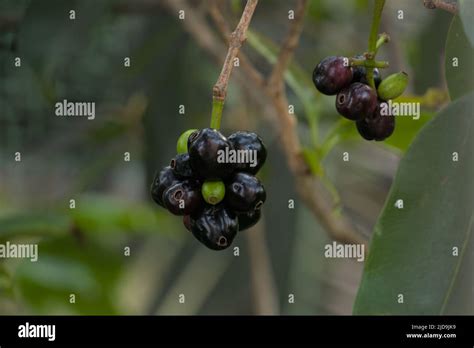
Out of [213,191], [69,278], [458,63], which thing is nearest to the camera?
[213,191]

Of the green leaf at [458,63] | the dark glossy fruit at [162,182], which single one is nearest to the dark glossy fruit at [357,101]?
the green leaf at [458,63]

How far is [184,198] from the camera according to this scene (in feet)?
3.14

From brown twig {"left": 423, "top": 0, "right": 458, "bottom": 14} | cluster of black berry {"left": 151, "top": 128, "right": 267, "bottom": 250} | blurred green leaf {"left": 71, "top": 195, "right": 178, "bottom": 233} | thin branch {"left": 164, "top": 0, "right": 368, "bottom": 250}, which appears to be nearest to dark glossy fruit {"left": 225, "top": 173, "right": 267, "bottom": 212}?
cluster of black berry {"left": 151, "top": 128, "right": 267, "bottom": 250}

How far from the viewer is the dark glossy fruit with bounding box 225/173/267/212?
3.10 feet

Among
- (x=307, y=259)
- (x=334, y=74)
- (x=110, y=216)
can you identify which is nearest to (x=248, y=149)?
(x=334, y=74)

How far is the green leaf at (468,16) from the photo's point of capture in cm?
83

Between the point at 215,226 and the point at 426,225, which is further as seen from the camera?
the point at 426,225

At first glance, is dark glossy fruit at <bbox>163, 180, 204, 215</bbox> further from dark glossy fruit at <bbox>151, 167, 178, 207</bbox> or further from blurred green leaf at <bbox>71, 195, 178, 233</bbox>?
blurred green leaf at <bbox>71, 195, 178, 233</bbox>

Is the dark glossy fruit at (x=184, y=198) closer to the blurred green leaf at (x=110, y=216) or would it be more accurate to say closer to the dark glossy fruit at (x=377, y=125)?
the dark glossy fruit at (x=377, y=125)

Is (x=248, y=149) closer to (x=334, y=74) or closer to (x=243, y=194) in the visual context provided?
(x=243, y=194)

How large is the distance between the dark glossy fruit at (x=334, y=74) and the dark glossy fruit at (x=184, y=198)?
203mm

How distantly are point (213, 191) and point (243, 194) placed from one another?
34 mm
